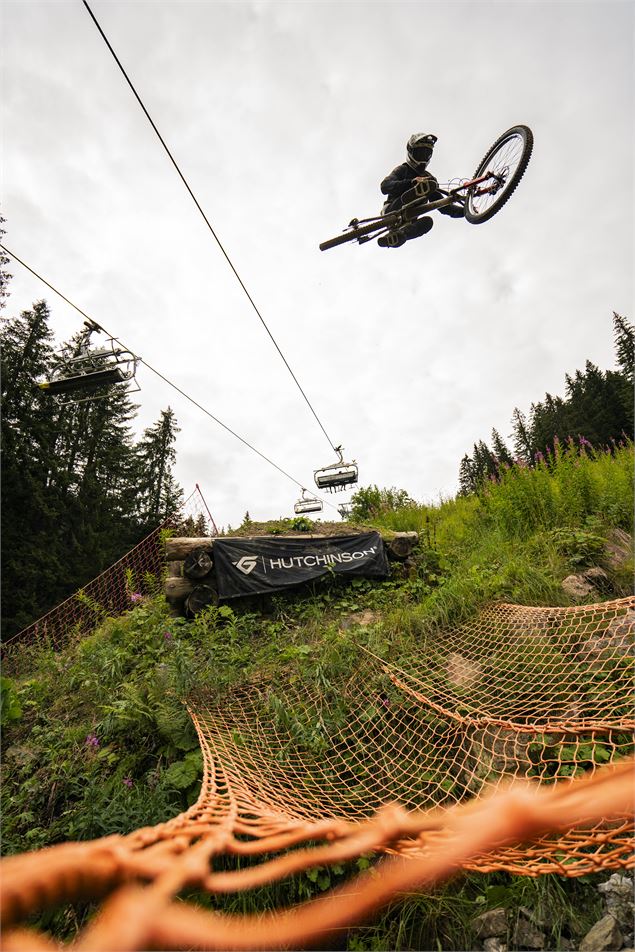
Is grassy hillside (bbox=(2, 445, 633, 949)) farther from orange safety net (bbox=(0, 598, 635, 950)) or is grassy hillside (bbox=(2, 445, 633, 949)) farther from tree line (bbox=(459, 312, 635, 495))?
tree line (bbox=(459, 312, 635, 495))

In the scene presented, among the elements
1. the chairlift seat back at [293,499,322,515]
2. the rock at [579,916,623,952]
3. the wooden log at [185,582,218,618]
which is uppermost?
the chairlift seat back at [293,499,322,515]

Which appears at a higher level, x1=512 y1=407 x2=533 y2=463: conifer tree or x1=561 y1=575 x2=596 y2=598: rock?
x1=512 y1=407 x2=533 y2=463: conifer tree

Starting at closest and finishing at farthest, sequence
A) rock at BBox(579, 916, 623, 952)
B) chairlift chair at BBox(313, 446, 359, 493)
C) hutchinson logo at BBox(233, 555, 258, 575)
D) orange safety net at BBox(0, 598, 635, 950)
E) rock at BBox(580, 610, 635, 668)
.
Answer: orange safety net at BBox(0, 598, 635, 950) → rock at BBox(579, 916, 623, 952) → rock at BBox(580, 610, 635, 668) → hutchinson logo at BBox(233, 555, 258, 575) → chairlift chair at BBox(313, 446, 359, 493)

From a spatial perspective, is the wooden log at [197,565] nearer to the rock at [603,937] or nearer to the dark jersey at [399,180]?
the rock at [603,937]

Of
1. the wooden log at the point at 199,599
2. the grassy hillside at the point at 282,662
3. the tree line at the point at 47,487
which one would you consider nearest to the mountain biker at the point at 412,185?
the grassy hillside at the point at 282,662

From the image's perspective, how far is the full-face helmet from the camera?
168 inches

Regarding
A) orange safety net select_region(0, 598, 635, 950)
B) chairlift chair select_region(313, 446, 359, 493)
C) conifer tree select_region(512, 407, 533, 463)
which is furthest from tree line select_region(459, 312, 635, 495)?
orange safety net select_region(0, 598, 635, 950)

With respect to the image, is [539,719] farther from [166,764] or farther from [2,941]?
[2,941]

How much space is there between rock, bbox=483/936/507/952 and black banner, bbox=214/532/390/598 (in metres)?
3.50

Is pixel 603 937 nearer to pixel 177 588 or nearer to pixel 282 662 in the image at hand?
pixel 282 662

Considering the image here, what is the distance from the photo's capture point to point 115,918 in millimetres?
362

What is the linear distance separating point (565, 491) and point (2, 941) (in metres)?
4.89

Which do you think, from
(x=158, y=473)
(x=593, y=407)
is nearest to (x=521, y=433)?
(x=593, y=407)

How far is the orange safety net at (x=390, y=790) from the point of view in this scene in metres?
0.42
